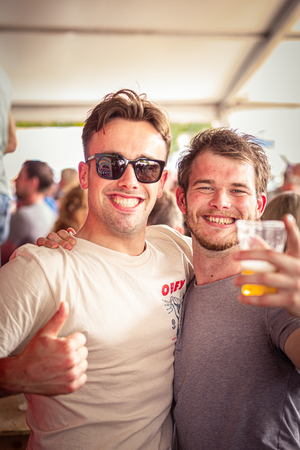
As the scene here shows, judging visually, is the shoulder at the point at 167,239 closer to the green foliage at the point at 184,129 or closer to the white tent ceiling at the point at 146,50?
the white tent ceiling at the point at 146,50

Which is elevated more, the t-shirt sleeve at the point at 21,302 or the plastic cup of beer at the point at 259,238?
the plastic cup of beer at the point at 259,238

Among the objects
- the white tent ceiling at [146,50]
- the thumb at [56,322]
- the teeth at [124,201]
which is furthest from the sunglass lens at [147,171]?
the white tent ceiling at [146,50]

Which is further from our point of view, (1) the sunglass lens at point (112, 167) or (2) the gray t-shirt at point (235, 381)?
(1) the sunglass lens at point (112, 167)

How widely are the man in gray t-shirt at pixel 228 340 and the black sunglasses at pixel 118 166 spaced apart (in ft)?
0.91

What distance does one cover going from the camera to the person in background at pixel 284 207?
258cm

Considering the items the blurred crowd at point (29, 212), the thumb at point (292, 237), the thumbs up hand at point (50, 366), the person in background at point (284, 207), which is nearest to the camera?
the thumb at point (292, 237)

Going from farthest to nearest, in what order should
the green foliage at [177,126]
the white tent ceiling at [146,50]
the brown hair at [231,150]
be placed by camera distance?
the green foliage at [177,126]
the white tent ceiling at [146,50]
the brown hair at [231,150]

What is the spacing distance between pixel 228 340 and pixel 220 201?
64cm

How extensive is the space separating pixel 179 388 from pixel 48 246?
862 millimetres

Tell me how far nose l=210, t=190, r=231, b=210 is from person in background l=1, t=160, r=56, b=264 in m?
3.12

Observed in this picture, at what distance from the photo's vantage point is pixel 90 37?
18.6 feet

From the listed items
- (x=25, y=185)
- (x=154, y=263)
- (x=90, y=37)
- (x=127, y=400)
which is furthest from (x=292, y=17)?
(x=127, y=400)

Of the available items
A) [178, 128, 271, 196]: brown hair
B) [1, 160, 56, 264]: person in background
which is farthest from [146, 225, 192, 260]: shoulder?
[1, 160, 56, 264]: person in background

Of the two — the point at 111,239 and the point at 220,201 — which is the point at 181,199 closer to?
the point at 220,201
